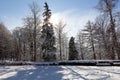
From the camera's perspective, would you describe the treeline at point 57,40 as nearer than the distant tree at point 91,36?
Yes

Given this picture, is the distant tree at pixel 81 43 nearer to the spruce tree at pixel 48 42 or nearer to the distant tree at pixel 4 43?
the spruce tree at pixel 48 42

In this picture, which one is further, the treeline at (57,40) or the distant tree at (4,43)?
the distant tree at (4,43)

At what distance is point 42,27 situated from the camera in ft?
111

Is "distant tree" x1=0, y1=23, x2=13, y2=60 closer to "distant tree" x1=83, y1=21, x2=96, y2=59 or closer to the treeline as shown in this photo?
the treeline

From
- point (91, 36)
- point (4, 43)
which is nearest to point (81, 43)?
point (91, 36)

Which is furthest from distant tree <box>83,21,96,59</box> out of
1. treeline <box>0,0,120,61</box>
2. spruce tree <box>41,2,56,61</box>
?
spruce tree <box>41,2,56,61</box>

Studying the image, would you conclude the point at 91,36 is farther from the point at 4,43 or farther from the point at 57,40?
the point at 4,43

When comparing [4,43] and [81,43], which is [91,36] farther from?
[4,43]

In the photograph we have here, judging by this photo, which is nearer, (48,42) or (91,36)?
(48,42)

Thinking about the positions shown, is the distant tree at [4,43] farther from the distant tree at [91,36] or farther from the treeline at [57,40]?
the distant tree at [91,36]

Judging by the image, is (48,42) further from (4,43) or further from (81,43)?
(4,43)

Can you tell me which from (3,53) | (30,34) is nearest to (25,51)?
(3,53)

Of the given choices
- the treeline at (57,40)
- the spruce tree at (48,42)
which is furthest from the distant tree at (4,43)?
the spruce tree at (48,42)

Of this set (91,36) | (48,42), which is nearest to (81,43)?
(91,36)
